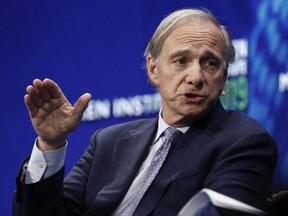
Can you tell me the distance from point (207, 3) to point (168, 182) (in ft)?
4.48

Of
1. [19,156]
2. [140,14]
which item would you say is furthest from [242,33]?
[19,156]

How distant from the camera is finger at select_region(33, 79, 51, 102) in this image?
6.52 ft

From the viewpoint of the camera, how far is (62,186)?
214 centimetres

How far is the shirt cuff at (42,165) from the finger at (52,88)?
18 centimetres

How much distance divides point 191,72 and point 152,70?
28 cm

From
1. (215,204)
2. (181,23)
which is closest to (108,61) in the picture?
(181,23)

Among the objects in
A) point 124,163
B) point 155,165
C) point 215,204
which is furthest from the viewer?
point 124,163

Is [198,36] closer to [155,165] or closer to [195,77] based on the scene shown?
[195,77]

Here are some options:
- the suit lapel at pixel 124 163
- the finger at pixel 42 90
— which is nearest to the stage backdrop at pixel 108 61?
the suit lapel at pixel 124 163

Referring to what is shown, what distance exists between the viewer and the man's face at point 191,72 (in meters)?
2.17

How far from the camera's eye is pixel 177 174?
6.72ft

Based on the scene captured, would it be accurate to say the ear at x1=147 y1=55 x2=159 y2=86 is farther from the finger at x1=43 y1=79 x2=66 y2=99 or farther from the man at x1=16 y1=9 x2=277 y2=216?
the finger at x1=43 y1=79 x2=66 y2=99

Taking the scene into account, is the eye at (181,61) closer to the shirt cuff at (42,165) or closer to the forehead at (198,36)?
the forehead at (198,36)

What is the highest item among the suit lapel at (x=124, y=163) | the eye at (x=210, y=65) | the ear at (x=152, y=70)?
the eye at (x=210, y=65)
